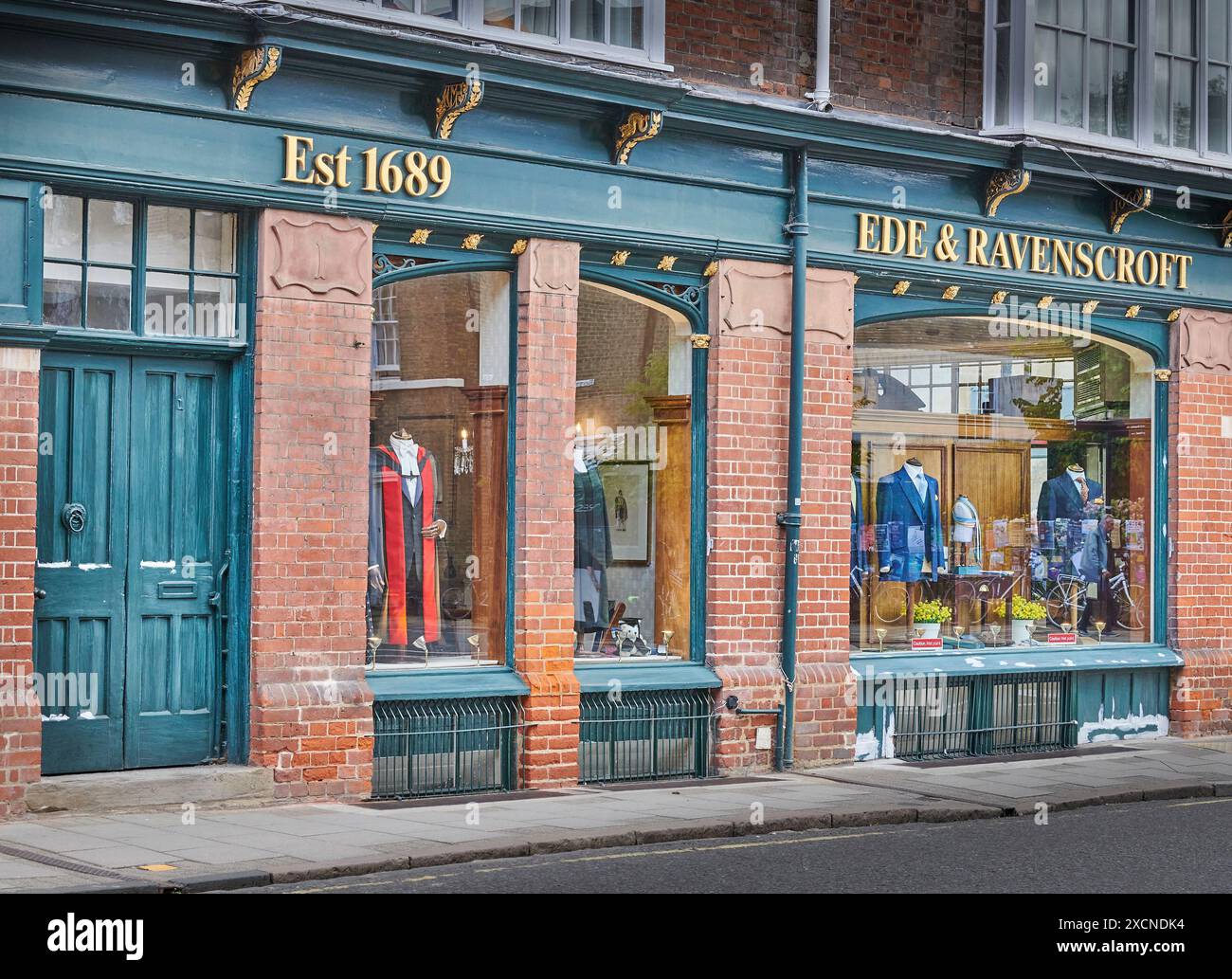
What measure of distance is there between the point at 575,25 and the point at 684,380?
2787mm

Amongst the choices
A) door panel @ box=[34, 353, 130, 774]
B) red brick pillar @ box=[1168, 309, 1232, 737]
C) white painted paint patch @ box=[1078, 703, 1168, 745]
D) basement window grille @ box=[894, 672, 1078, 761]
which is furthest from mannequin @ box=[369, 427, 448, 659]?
red brick pillar @ box=[1168, 309, 1232, 737]

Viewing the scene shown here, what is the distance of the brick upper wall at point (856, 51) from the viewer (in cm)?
Answer: 1364

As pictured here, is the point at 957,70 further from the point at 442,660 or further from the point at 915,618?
the point at 442,660

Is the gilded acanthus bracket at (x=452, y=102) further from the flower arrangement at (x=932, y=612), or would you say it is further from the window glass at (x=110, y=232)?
the flower arrangement at (x=932, y=612)

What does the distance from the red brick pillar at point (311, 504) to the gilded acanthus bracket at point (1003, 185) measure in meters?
5.77

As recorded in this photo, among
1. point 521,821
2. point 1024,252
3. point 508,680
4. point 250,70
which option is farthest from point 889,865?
point 1024,252

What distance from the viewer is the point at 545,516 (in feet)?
42.0

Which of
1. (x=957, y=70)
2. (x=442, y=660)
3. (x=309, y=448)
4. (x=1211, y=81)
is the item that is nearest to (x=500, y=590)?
(x=442, y=660)

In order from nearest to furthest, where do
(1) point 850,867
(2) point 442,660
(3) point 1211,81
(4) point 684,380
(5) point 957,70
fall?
(1) point 850,867 < (2) point 442,660 < (4) point 684,380 < (5) point 957,70 < (3) point 1211,81

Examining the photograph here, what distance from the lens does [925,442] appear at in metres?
15.4

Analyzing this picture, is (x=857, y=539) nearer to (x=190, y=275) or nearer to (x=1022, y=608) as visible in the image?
(x=1022, y=608)

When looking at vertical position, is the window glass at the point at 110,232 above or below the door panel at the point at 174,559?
above

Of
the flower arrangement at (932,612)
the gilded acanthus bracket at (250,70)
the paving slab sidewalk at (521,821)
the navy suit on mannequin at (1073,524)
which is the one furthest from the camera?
the navy suit on mannequin at (1073,524)

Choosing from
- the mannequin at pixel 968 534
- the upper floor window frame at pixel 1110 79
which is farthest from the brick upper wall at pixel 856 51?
the mannequin at pixel 968 534
